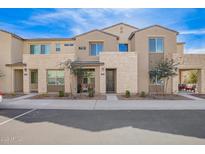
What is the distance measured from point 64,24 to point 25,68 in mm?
6621

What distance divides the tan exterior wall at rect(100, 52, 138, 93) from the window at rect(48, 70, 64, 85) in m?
4.72

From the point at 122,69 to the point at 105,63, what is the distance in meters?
1.89

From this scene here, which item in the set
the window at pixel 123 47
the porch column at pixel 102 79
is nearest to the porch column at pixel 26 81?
the porch column at pixel 102 79

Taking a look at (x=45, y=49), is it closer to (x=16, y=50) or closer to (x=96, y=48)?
(x=16, y=50)

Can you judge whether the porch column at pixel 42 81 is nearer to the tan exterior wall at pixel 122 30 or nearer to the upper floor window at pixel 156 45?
the tan exterior wall at pixel 122 30

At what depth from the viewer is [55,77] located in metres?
21.2

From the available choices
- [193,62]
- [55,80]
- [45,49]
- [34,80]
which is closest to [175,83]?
[193,62]

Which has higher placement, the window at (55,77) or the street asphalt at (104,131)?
the window at (55,77)

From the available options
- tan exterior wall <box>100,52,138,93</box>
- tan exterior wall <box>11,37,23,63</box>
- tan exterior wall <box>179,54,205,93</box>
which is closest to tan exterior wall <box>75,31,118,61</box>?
tan exterior wall <box>100,52,138,93</box>

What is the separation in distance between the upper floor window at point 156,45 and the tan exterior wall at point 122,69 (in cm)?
252

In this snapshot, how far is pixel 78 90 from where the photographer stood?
837 inches

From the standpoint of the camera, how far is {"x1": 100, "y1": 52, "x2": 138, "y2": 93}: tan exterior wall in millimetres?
19828

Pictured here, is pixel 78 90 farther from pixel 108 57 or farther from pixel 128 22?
pixel 128 22

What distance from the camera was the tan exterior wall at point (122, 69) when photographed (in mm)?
19828
